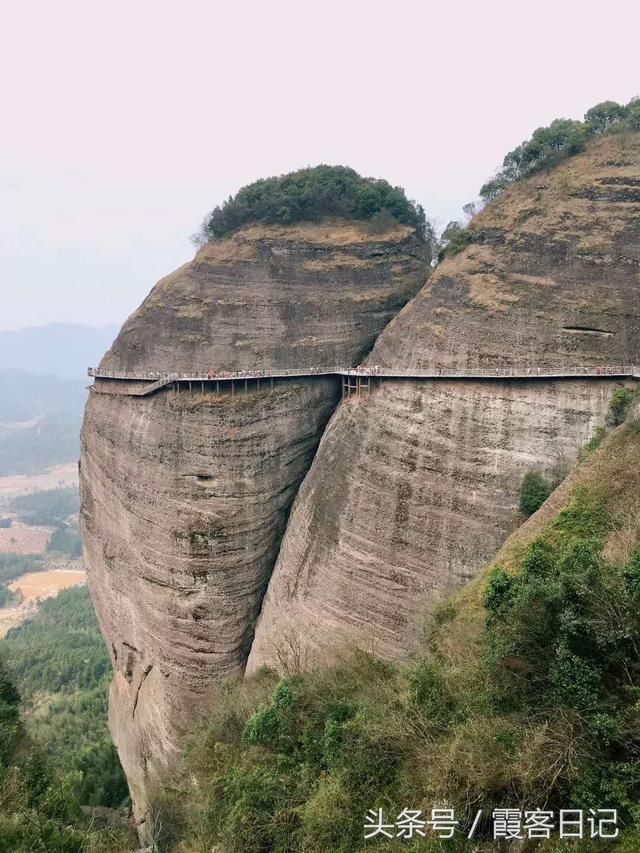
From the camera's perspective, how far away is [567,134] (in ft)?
70.5

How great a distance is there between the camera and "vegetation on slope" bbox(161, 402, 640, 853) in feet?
22.5

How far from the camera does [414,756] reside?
845cm

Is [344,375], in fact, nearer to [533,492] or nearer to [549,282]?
[549,282]

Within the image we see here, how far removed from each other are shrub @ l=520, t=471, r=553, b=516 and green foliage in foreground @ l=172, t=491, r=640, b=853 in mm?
6367

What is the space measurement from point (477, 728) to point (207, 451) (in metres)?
15.8

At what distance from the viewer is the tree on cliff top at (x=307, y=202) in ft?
85.1

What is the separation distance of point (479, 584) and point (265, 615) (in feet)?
34.5

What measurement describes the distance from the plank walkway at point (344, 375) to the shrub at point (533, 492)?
3500mm

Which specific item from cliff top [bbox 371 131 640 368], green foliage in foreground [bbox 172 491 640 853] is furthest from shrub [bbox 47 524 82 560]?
green foliage in foreground [bbox 172 491 640 853]

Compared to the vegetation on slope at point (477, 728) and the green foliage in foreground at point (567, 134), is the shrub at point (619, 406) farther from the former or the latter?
the green foliage in foreground at point (567, 134)

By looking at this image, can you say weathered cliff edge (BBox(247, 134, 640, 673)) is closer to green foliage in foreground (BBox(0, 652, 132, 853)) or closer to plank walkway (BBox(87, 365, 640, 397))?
plank walkway (BBox(87, 365, 640, 397))

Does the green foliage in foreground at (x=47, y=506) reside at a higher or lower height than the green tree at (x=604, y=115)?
lower

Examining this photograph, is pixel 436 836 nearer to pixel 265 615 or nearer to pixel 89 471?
pixel 265 615

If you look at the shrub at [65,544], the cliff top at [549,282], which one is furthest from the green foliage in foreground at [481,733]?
the shrub at [65,544]
